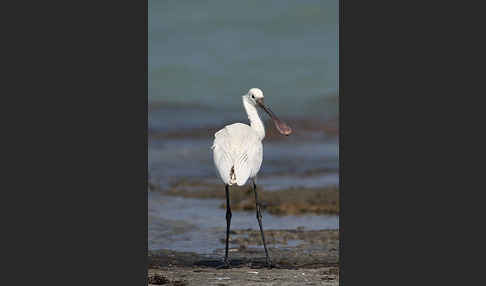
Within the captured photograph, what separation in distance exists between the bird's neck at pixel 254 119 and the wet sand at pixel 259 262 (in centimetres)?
163

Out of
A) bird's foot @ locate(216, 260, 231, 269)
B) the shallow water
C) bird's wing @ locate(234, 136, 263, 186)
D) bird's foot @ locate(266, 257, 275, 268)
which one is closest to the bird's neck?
bird's wing @ locate(234, 136, 263, 186)

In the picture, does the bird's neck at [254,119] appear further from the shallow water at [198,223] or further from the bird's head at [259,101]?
the shallow water at [198,223]

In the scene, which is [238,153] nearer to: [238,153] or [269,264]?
[238,153]

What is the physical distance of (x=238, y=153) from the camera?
10.4 m

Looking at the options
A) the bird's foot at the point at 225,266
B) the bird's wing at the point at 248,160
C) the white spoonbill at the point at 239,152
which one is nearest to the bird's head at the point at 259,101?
the white spoonbill at the point at 239,152

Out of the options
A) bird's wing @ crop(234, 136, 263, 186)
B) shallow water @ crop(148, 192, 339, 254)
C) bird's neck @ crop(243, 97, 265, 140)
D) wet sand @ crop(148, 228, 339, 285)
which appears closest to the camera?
wet sand @ crop(148, 228, 339, 285)

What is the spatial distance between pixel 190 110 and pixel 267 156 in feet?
19.1

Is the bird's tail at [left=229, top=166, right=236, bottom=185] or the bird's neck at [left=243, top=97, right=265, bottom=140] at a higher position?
the bird's neck at [left=243, top=97, right=265, bottom=140]

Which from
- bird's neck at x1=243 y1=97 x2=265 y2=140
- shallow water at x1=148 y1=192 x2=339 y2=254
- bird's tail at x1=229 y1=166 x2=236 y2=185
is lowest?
shallow water at x1=148 y1=192 x2=339 y2=254

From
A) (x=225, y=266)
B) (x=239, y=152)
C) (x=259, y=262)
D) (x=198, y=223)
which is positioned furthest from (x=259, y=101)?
(x=198, y=223)

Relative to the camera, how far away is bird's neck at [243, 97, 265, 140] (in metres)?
11.2

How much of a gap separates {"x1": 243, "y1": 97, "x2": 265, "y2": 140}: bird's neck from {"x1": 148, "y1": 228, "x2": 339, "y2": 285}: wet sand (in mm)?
1626

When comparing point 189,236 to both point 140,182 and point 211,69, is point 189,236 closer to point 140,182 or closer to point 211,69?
point 140,182

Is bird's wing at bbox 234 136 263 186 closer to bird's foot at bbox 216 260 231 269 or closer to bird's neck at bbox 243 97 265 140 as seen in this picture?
bird's neck at bbox 243 97 265 140
